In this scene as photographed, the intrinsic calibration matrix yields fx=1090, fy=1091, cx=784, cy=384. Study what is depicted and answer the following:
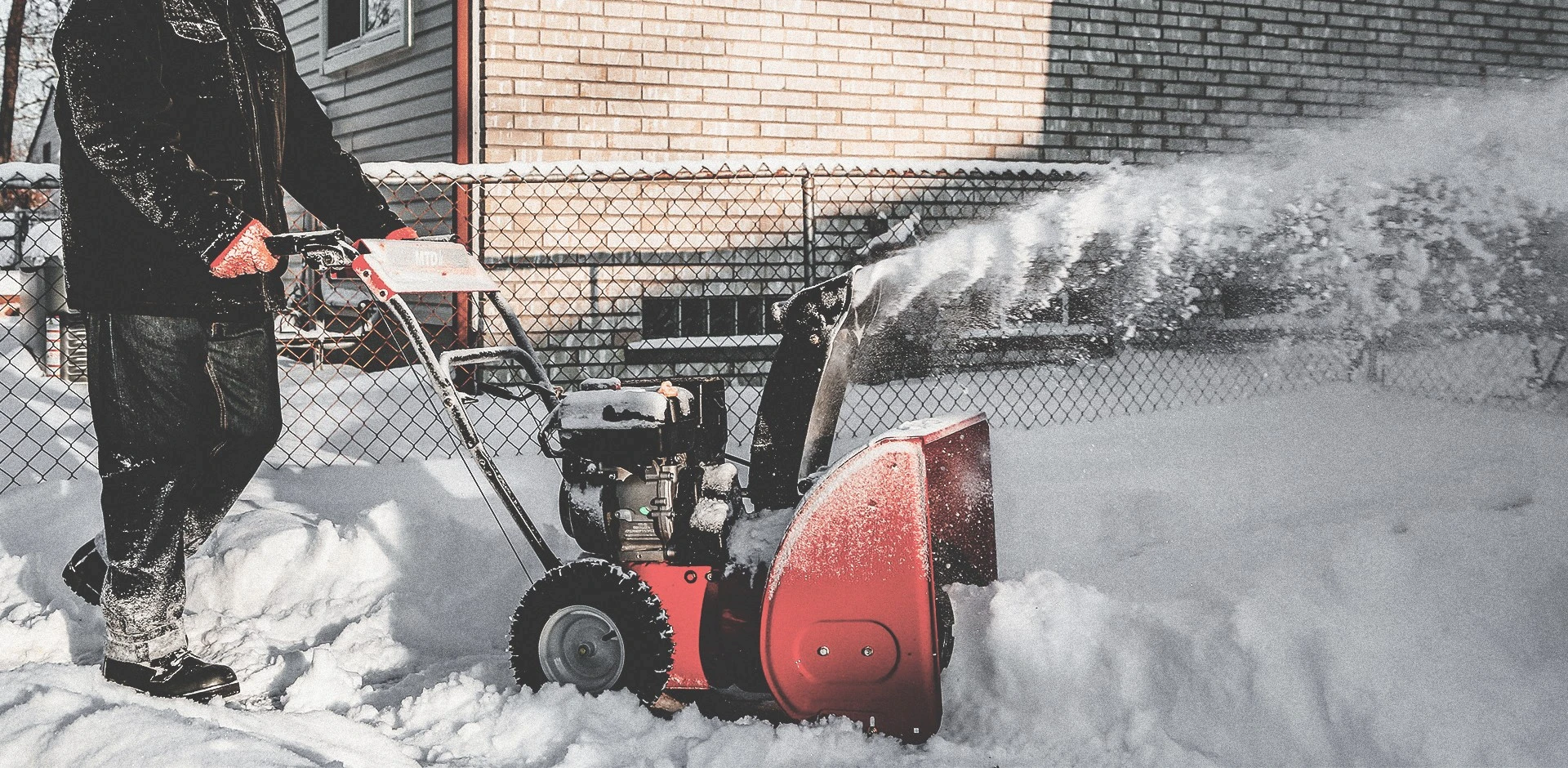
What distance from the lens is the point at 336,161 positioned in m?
2.96

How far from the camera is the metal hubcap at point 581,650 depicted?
2.64 m

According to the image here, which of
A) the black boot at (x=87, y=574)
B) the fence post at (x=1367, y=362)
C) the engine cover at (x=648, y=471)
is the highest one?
the fence post at (x=1367, y=362)

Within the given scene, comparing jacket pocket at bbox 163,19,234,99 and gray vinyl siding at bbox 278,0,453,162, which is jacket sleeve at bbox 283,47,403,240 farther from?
gray vinyl siding at bbox 278,0,453,162

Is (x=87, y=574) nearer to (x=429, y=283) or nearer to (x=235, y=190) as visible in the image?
(x=235, y=190)

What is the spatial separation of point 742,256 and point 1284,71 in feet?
17.8

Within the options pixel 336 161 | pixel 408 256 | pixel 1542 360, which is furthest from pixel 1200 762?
pixel 1542 360

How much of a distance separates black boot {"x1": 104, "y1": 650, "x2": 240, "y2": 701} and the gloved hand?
3.06 ft

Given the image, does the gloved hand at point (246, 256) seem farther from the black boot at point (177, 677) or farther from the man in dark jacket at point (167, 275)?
the black boot at point (177, 677)

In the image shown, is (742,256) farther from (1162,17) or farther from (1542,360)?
(1542,360)

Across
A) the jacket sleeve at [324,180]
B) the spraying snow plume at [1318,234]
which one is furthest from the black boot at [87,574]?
the spraying snow plume at [1318,234]

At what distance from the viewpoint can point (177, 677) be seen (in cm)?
254

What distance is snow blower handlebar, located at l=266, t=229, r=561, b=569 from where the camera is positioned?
7.98 feet

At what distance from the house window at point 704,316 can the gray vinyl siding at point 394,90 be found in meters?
1.82

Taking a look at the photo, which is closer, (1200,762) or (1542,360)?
(1200,762)
